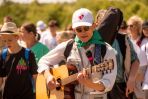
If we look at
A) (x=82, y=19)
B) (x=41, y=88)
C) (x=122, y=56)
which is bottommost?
(x=41, y=88)

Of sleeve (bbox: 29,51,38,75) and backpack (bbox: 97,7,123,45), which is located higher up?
backpack (bbox: 97,7,123,45)

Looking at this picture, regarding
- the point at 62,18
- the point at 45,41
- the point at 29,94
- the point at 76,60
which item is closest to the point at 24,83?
the point at 29,94

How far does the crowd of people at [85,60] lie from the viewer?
257 inches

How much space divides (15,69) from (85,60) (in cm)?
203

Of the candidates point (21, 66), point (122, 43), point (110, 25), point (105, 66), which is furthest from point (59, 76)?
point (21, 66)

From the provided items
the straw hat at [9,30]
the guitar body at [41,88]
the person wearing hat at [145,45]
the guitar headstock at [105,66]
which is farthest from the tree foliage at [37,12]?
the guitar headstock at [105,66]

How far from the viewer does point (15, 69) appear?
8492 millimetres

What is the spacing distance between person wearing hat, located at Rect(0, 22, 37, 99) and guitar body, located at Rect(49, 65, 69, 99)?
1.38 metres

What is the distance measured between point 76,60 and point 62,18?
41215 mm

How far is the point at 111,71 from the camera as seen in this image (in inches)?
252

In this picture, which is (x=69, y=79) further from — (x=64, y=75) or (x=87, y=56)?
(x=87, y=56)

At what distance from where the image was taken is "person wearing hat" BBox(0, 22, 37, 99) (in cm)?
848

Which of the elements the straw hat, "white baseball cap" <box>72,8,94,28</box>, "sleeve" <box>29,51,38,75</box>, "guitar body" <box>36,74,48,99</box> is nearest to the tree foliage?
the straw hat

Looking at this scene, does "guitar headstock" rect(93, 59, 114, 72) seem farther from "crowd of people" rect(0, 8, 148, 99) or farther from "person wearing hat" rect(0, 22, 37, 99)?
"person wearing hat" rect(0, 22, 37, 99)
